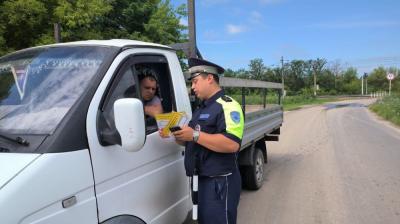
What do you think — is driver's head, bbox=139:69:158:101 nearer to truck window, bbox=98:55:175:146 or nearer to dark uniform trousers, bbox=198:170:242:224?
truck window, bbox=98:55:175:146

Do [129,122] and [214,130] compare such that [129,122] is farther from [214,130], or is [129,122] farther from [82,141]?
[214,130]

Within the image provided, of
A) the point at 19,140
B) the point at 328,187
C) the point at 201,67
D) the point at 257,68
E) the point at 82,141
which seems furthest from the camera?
the point at 257,68

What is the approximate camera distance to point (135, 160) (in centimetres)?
290

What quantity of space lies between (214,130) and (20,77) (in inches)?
56.3

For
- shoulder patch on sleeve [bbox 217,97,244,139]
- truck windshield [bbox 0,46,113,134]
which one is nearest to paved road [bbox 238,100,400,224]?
shoulder patch on sleeve [bbox 217,97,244,139]

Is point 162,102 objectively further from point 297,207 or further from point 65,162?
point 297,207

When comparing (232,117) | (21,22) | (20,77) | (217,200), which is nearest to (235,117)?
(232,117)

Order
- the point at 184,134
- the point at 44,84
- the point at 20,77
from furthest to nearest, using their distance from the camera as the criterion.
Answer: the point at 184,134 < the point at 20,77 < the point at 44,84

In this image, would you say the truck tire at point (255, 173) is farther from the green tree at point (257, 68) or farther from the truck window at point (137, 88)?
the green tree at point (257, 68)

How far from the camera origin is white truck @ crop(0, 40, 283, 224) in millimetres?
2137

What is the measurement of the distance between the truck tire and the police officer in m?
3.46

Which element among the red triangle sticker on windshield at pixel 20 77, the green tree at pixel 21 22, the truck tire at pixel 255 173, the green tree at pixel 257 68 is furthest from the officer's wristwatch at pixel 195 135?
the green tree at pixel 257 68

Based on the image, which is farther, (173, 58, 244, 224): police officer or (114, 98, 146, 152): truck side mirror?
(173, 58, 244, 224): police officer

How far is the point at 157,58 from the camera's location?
11.3ft
